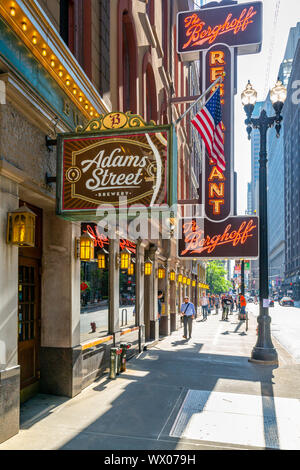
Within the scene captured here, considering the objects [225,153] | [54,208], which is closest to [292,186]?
[225,153]

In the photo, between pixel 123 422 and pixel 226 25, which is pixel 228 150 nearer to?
pixel 226 25

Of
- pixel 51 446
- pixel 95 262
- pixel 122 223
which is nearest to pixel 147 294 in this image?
pixel 122 223

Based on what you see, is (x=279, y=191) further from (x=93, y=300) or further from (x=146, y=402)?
(x=146, y=402)

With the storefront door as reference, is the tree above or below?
below

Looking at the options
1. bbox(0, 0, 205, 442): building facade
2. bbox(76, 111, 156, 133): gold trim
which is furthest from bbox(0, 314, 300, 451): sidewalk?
bbox(76, 111, 156, 133): gold trim

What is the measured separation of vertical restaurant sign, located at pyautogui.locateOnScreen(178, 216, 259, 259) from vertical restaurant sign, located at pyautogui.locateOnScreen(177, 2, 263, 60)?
823 centimetres

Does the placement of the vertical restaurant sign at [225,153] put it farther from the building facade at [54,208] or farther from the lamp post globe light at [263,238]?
the building facade at [54,208]

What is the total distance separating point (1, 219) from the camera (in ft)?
20.2

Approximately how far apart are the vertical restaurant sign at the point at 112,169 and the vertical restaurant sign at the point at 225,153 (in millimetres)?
11900

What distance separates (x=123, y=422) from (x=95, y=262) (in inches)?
181

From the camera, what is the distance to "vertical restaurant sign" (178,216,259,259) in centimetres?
1775

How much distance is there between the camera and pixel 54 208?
28.1 feet

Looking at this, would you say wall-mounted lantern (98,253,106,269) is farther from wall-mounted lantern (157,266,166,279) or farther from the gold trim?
wall-mounted lantern (157,266,166,279)

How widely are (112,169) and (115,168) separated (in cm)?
5
